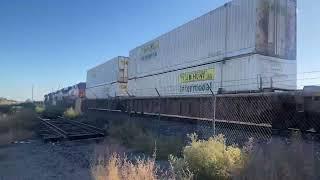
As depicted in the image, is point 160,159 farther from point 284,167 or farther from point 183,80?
point 183,80

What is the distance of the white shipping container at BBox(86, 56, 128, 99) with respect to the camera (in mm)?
28609

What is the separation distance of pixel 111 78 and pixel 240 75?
63.6 feet

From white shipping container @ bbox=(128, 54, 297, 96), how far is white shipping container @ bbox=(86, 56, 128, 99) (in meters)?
12.1

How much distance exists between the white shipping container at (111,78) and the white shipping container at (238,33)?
10983 millimetres

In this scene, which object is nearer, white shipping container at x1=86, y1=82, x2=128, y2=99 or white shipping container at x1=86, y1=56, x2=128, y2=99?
white shipping container at x1=86, y1=82, x2=128, y2=99

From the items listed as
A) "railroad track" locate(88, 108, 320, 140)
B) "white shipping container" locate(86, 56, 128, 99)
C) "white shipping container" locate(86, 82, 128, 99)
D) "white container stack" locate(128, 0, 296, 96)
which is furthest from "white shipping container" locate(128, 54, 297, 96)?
"white shipping container" locate(86, 56, 128, 99)

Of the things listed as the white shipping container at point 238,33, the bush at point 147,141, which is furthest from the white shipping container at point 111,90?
the bush at point 147,141

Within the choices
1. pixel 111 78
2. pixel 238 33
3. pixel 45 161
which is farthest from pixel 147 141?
pixel 111 78

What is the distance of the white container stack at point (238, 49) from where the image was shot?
40.2 ft

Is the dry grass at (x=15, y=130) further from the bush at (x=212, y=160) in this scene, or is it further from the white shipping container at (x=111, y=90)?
the bush at (x=212, y=160)

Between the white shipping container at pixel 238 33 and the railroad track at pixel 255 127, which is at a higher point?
the white shipping container at pixel 238 33

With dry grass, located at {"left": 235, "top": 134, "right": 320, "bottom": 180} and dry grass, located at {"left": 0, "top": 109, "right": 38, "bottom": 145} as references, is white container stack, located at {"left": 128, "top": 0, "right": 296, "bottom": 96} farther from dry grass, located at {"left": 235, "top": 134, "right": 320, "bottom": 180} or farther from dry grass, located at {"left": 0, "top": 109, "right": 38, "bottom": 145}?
dry grass, located at {"left": 0, "top": 109, "right": 38, "bottom": 145}

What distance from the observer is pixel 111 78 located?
3072cm

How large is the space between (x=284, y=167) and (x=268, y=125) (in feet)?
15.5
